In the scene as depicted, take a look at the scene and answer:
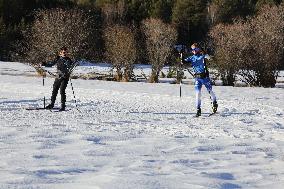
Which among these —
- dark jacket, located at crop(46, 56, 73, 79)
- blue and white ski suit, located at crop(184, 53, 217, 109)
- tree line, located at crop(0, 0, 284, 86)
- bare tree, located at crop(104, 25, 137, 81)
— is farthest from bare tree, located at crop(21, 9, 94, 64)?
blue and white ski suit, located at crop(184, 53, 217, 109)

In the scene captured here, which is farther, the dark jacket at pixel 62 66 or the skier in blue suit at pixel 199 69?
the dark jacket at pixel 62 66

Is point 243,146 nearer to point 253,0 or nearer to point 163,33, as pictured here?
point 163,33

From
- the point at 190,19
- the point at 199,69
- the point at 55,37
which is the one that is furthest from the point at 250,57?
the point at 190,19

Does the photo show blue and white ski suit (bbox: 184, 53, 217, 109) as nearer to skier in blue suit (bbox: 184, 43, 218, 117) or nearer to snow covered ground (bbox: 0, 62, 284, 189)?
skier in blue suit (bbox: 184, 43, 218, 117)

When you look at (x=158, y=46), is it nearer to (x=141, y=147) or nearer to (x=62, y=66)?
(x=62, y=66)

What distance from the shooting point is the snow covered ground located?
5703 millimetres

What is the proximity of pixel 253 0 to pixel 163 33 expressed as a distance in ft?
126

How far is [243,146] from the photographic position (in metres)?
8.24

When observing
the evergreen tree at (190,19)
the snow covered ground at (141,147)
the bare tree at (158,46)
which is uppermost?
the evergreen tree at (190,19)

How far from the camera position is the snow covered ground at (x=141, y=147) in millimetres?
5703

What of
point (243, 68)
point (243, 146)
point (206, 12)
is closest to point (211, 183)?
point (243, 146)

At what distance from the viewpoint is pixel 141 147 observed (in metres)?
7.91

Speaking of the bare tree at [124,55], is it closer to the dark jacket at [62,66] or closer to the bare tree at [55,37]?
the bare tree at [55,37]

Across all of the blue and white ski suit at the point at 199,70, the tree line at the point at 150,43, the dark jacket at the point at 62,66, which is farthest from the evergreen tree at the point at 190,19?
the blue and white ski suit at the point at 199,70
